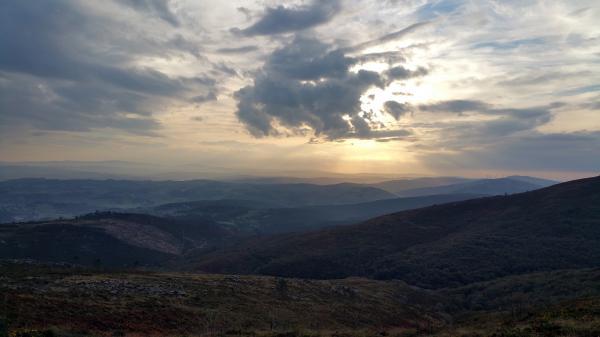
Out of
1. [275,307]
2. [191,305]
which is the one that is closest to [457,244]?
[275,307]

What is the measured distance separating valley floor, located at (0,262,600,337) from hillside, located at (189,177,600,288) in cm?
2095

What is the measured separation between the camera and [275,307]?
171 feet

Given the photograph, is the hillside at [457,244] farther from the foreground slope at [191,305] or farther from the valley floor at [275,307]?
the foreground slope at [191,305]

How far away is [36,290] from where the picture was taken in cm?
3966

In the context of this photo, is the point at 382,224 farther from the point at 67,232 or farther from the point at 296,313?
the point at 67,232

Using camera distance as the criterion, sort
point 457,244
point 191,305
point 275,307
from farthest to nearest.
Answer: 1. point 457,244
2. point 275,307
3. point 191,305

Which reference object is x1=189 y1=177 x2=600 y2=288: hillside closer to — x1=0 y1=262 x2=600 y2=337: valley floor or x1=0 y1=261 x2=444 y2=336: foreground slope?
x1=0 y1=262 x2=600 y2=337: valley floor

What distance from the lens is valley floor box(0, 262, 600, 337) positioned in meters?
30.2

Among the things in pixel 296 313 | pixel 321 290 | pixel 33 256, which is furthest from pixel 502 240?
pixel 33 256

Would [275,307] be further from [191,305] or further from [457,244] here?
[457,244]

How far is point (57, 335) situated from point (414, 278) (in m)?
87.2

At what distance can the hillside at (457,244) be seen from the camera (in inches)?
3826

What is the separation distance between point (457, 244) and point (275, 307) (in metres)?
79.7

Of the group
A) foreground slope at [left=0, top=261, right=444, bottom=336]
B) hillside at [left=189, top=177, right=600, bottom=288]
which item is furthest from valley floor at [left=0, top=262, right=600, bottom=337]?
hillside at [left=189, top=177, right=600, bottom=288]
